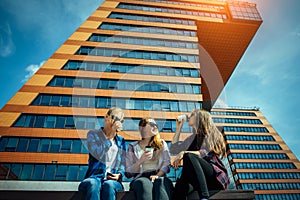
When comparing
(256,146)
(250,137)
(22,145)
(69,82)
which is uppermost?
(250,137)

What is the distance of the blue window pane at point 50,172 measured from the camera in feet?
51.6

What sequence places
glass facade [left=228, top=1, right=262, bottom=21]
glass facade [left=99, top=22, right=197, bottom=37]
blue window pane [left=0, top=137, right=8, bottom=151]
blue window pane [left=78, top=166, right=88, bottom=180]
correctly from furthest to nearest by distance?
glass facade [left=228, top=1, right=262, bottom=21]
glass facade [left=99, top=22, right=197, bottom=37]
blue window pane [left=0, top=137, right=8, bottom=151]
blue window pane [left=78, top=166, right=88, bottom=180]

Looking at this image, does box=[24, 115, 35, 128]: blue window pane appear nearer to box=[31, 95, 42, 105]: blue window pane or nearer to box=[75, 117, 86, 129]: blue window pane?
box=[31, 95, 42, 105]: blue window pane

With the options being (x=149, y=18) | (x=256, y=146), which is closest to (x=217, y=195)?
(x=149, y=18)

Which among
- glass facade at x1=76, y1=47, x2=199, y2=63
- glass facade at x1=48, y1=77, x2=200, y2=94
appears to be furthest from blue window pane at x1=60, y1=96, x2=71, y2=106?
glass facade at x1=76, y1=47, x2=199, y2=63

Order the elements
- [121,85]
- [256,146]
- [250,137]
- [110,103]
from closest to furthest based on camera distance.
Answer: [110,103] → [121,85] → [256,146] → [250,137]

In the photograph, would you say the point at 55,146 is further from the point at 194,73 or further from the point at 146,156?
the point at 146,156

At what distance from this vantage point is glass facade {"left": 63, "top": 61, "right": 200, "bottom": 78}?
21328 mm

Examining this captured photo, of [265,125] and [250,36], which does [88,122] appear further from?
[265,125]

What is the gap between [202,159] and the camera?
2232mm

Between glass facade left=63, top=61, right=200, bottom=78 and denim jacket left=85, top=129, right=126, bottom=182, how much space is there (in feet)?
64.5

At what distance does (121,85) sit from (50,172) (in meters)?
10.9

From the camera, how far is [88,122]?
18.3 metres

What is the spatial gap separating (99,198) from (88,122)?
56.5 ft
